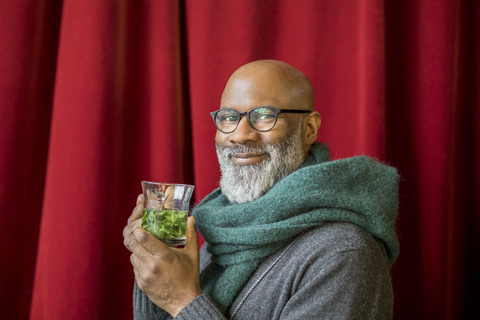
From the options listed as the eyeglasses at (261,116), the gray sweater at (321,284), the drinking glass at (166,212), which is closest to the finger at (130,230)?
the drinking glass at (166,212)

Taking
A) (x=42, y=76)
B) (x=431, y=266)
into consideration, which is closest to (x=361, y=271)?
(x=431, y=266)

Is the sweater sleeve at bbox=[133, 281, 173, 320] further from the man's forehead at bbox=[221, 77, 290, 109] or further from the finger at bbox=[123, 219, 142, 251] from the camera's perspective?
the man's forehead at bbox=[221, 77, 290, 109]

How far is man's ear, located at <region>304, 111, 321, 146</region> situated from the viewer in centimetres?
110

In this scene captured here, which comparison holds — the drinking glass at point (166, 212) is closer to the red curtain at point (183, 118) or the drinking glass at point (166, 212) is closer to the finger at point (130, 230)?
the finger at point (130, 230)

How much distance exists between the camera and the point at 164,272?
2.68 feet

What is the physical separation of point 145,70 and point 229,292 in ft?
3.38

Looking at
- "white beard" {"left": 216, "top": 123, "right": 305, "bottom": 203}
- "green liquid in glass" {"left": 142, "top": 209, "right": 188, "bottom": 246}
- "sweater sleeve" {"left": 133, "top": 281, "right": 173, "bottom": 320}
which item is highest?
"white beard" {"left": 216, "top": 123, "right": 305, "bottom": 203}

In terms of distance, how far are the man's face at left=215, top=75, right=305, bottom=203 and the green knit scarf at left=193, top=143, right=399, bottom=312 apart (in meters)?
0.11

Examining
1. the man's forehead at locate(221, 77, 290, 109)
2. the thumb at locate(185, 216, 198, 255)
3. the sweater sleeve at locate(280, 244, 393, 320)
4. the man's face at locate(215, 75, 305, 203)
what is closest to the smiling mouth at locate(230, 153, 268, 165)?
the man's face at locate(215, 75, 305, 203)

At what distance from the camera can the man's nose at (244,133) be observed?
101cm

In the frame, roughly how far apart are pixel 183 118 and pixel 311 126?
2.13ft

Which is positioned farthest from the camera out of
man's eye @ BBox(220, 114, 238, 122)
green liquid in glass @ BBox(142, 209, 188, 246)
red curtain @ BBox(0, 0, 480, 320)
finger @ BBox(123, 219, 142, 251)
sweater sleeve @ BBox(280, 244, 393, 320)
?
red curtain @ BBox(0, 0, 480, 320)

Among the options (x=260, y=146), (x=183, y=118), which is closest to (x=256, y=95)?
(x=260, y=146)

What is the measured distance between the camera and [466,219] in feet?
4.51
